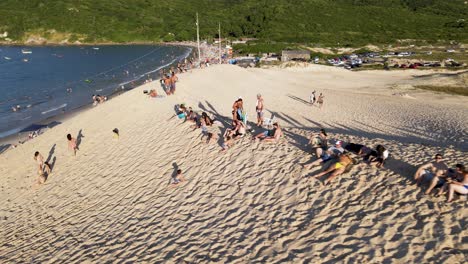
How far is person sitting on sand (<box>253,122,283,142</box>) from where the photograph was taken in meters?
13.1

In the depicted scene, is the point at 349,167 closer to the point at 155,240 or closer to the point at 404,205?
the point at 404,205

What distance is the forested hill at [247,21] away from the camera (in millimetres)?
109438

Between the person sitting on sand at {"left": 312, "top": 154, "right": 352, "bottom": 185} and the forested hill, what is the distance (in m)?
92.1

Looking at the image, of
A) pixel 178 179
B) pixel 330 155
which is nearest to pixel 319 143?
pixel 330 155

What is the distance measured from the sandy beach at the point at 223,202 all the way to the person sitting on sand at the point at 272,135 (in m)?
0.30

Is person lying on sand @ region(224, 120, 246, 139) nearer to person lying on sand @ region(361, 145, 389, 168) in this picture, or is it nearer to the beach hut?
person lying on sand @ region(361, 145, 389, 168)

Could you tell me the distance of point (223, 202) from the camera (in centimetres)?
1024

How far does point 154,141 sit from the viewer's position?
16.3 metres

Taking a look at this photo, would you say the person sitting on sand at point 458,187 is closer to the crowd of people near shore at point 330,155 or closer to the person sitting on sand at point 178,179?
the crowd of people near shore at point 330,155

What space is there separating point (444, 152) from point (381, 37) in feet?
344

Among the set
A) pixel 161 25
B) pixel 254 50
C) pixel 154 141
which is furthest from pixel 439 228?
pixel 161 25

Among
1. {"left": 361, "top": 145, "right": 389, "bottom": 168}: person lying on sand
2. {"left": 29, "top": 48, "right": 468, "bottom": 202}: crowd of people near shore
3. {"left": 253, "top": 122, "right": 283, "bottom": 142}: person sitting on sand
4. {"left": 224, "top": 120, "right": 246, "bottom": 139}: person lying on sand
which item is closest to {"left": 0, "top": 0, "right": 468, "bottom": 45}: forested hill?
{"left": 29, "top": 48, "right": 468, "bottom": 202}: crowd of people near shore

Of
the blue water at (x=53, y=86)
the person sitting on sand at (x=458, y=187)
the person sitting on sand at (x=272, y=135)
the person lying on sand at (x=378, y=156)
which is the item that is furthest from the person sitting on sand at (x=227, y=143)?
the blue water at (x=53, y=86)

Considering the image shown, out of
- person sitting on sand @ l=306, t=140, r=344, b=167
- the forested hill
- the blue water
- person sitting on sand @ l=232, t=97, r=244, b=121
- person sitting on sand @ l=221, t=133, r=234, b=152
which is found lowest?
the blue water
